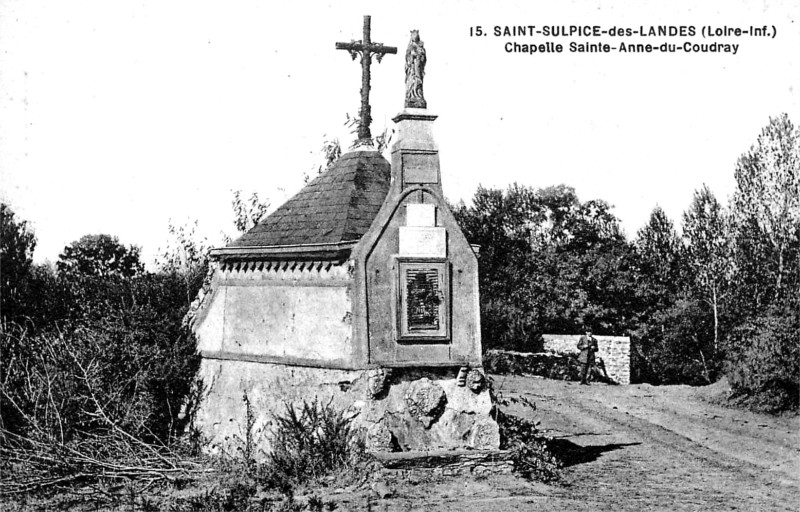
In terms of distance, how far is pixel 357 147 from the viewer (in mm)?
16500

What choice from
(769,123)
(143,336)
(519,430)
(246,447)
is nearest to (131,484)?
(246,447)

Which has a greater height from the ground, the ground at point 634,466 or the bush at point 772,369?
the bush at point 772,369

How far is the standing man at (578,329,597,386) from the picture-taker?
26822mm

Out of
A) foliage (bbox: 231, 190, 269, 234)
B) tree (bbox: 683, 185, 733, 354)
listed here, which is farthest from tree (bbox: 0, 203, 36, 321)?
tree (bbox: 683, 185, 733, 354)

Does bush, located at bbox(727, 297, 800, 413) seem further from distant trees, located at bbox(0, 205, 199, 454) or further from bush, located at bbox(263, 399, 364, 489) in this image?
distant trees, located at bbox(0, 205, 199, 454)

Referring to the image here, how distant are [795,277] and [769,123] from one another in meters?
6.35

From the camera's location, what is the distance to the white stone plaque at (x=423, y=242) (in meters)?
13.0

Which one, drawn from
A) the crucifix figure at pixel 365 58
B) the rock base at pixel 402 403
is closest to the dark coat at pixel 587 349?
the crucifix figure at pixel 365 58

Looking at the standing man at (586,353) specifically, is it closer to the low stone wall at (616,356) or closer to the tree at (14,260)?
the low stone wall at (616,356)

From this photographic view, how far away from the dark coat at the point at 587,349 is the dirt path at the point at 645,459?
1.82m

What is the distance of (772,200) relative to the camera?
114ft

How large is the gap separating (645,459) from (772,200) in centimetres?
2325

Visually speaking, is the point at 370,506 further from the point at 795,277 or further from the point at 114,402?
the point at 795,277

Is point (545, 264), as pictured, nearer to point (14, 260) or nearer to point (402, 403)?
point (14, 260)
